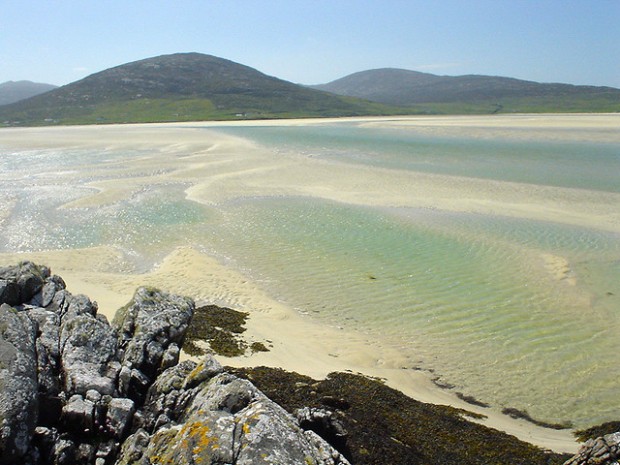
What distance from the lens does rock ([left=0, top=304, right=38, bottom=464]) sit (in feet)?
20.7

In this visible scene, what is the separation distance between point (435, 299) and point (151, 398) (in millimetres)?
11170

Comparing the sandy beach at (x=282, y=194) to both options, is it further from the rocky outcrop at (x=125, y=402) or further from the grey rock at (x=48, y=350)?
the grey rock at (x=48, y=350)

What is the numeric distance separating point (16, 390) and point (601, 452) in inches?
321

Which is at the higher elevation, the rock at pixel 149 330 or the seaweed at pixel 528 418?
the rock at pixel 149 330

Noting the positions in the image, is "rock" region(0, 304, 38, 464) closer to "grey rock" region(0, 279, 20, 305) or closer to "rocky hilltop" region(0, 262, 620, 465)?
"rocky hilltop" region(0, 262, 620, 465)

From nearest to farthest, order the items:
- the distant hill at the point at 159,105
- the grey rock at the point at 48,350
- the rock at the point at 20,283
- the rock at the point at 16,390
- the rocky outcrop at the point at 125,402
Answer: the rocky outcrop at the point at 125,402 → the rock at the point at 16,390 → the grey rock at the point at 48,350 → the rock at the point at 20,283 → the distant hill at the point at 159,105

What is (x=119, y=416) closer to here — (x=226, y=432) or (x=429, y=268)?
(x=226, y=432)

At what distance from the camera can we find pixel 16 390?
676cm

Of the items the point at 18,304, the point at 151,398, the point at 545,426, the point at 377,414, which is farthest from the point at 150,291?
the point at 545,426

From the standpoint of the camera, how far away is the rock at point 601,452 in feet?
21.5

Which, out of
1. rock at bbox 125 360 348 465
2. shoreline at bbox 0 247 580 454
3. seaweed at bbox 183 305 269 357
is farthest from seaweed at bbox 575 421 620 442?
seaweed at bbox 183 305 269 357

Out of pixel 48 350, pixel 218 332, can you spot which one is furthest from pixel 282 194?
pixel 48 350

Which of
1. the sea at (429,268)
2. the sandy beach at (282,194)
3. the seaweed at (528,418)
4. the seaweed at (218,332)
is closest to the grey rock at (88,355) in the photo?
the seaweed at (218,332)

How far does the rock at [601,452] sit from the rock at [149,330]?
21.8ft
